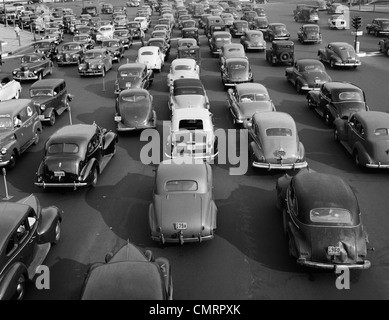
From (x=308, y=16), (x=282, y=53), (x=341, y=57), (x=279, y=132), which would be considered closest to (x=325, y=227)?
(x=279, y=132)

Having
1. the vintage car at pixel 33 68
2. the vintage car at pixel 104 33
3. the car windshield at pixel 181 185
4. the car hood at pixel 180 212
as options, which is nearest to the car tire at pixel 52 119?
the vintage car at pixel 33 68

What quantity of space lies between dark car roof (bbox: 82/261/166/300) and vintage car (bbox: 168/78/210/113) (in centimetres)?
1362

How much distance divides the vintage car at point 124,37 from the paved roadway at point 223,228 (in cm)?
2063

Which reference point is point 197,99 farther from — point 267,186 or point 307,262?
point 307,262

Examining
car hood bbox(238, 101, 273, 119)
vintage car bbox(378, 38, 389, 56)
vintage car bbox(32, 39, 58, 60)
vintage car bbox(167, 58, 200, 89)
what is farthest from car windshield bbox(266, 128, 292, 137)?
vintage car bbox(32, 39, 58, 60)

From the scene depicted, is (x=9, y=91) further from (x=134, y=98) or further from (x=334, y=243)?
(x=334, y=243)

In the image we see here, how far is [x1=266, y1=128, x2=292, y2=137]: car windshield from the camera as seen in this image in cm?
1666

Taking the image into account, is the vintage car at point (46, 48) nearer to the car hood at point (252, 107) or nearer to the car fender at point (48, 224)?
the car hood at point (252, 107)

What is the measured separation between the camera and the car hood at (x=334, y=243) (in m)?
10.6

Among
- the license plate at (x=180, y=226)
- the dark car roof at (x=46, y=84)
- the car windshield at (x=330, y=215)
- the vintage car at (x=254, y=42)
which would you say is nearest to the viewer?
the car windshield at (x=330, y=215)

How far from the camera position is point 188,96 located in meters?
22.1

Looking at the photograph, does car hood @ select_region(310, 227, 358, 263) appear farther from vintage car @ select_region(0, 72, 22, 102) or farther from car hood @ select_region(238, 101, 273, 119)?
vintage car @ select_region(0, 72, 22, 102)

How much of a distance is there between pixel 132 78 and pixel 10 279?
17.8 metres
